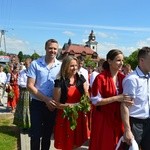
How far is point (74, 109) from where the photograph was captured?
570cm

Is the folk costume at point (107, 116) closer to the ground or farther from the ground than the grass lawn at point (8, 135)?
farther from the ground

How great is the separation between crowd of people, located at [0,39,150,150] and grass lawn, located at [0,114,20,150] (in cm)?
200

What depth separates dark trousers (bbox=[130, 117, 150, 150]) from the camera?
5.02 meters

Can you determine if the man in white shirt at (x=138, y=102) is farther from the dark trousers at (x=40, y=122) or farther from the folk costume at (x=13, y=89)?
the folk costume at (x=13, y=89)

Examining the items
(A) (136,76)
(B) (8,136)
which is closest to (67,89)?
(A) (136,76)

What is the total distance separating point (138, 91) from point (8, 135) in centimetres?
501

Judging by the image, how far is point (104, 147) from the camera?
207 inches

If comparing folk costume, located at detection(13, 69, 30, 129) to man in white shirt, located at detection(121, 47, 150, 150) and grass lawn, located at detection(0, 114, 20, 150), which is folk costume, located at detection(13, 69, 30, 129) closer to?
grass lawn, located at detection(0, 114, 20, 150)

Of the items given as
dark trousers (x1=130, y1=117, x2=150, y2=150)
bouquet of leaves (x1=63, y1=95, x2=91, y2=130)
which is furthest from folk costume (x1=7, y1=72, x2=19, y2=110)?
dark trousers (x1=130, y1=117, x2=150, y2=150)

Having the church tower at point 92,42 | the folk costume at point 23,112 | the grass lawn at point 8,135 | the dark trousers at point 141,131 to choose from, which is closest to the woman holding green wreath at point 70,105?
the dark trousers at point 141,131

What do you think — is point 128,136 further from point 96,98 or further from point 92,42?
point 92,42

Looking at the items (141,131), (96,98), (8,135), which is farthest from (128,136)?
(8,135)

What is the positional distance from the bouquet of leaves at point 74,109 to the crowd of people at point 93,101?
0.08 metres

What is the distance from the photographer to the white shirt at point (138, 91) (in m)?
4.88
